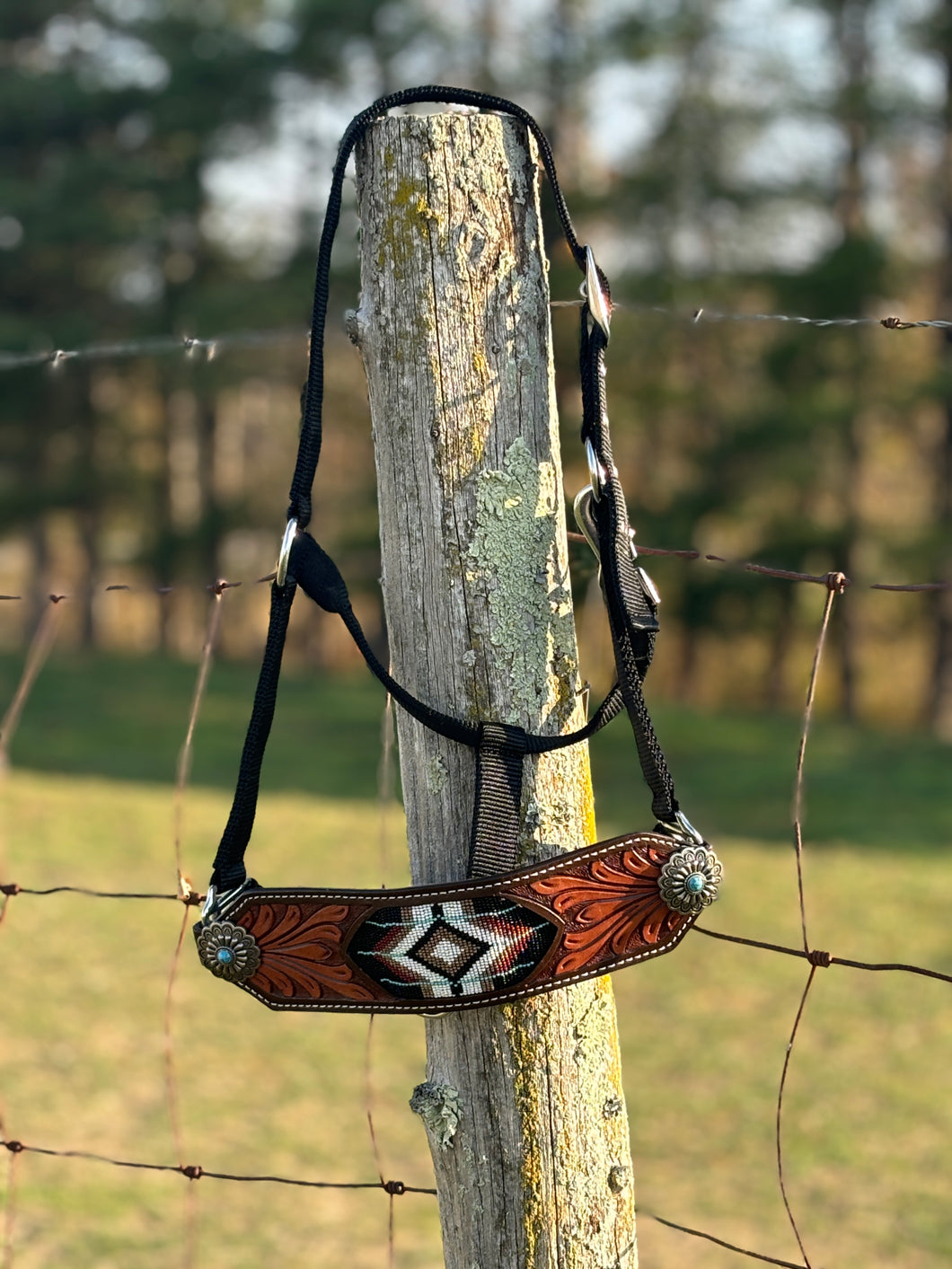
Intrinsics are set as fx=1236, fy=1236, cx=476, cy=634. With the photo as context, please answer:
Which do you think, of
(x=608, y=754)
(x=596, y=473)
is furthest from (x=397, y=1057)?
(x=608, y=754)

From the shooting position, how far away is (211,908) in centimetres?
133

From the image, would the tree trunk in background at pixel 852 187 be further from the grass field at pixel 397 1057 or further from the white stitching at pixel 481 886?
the white stitching at pixel 481 886

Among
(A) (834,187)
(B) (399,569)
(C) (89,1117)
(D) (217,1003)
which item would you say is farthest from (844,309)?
(B) (399,569)

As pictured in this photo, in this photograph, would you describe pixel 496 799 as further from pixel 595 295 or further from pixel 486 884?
pixel 595 295

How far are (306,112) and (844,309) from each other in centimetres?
729

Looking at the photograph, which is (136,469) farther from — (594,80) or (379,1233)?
(379,1233)

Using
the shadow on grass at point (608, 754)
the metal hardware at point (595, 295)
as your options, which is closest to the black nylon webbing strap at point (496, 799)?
the metal hardware at point (595, 295)

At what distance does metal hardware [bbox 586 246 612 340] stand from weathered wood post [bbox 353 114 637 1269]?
6 centimetres

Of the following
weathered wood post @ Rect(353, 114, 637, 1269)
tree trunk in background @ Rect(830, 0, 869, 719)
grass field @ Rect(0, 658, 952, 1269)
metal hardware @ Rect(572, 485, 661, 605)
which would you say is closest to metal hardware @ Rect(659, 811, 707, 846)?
weathered wood post @ Rect(353, 114, 637, 1269)

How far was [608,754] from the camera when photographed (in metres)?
9.83

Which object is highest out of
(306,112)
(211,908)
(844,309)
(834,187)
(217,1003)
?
(306,112)

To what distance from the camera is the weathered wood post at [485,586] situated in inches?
52.0

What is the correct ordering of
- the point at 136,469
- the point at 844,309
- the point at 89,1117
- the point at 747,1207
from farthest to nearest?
the point at 136,469 < the point at 844,309 < the point at 89,1117 < the point at 747,1207

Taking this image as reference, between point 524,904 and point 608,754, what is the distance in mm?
8658
